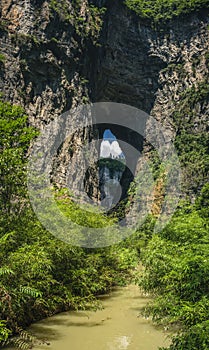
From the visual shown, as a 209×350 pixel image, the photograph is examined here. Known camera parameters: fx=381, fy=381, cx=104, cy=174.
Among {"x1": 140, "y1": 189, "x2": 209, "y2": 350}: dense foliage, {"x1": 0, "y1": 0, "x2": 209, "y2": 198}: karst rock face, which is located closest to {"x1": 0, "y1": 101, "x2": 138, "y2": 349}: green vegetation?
{"x1": 140, "y1": 189, "x2": 209, "y2": 350}: dense foliage

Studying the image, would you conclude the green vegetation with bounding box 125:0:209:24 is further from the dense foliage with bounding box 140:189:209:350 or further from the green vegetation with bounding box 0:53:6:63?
the dense foliage with bounding box 140:189:209:350

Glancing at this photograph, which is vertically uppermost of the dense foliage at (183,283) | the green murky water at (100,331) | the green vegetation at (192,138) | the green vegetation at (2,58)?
the green vegetation at (2,58)

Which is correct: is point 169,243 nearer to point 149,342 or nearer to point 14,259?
point 149,342

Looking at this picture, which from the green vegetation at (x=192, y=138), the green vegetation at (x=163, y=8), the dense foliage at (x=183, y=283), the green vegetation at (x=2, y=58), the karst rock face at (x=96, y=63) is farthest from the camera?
the green vegetation at (x=163, y=8)

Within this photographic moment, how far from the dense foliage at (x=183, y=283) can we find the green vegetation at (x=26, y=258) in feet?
6.80

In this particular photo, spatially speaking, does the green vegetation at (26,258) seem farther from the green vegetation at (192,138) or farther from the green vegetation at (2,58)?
the green vegetation at (192,138)

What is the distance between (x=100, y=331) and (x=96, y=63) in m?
30.0

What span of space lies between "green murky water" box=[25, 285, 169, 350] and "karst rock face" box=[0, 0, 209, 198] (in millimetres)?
18684

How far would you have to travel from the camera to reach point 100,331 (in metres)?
9.13

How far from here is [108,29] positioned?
37188 millimetres

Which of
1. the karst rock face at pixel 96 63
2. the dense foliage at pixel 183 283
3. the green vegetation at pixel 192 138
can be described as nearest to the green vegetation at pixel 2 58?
the karst rock face at pixel 96 63

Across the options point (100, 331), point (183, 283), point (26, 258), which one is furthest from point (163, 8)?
point (183, 283)

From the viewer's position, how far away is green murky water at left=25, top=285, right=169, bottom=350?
7.98 metres

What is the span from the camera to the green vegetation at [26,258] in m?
7.68
